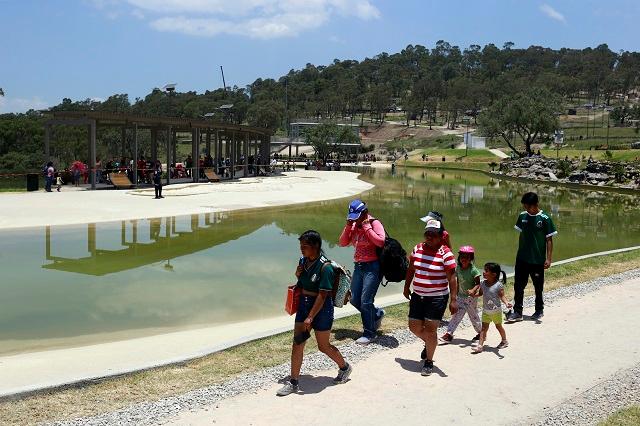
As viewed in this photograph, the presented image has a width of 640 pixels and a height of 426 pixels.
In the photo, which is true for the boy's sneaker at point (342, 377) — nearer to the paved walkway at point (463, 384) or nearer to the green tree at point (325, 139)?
the paved walkway at point (463, 384)

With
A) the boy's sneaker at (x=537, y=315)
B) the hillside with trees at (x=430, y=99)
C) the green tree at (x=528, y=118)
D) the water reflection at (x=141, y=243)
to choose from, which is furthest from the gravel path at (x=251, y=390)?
the green tree at (x=528, y=118)

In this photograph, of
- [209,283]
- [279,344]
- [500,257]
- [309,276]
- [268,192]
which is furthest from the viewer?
[268,192]

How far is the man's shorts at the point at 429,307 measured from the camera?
577 centimetres

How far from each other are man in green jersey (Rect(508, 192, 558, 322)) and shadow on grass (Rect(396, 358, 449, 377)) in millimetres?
2221

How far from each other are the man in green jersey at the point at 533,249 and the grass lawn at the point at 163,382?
1610mm

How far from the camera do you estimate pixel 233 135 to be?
130 feet

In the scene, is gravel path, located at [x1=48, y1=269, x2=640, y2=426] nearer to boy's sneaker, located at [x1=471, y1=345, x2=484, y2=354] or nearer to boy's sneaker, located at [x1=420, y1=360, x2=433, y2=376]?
boy's sneaker, located at [x1=420, y1=360, x2=433, y2=376]

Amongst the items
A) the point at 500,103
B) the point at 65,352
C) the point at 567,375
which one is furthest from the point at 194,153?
the point at 500,103

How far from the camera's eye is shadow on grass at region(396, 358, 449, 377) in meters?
5.86

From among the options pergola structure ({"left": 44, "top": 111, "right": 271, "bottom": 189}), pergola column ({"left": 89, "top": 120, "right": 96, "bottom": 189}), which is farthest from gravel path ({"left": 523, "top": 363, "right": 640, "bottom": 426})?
pergola column ({"left": 89, "top": 120, "right": 96, "bottom": 189})

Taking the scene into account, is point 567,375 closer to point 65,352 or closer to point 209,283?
point 65,352

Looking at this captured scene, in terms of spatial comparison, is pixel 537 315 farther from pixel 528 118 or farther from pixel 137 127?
pixel 528 118

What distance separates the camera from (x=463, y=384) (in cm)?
555

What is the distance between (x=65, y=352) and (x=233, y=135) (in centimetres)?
3367
